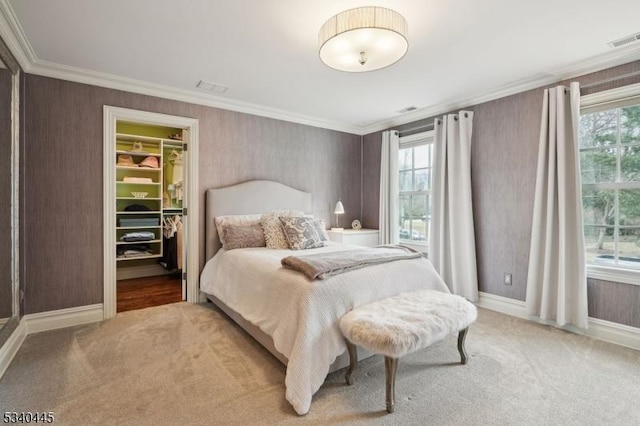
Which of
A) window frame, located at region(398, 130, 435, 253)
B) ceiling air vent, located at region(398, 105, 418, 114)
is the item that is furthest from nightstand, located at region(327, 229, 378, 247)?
ceiling air vent, located at region(398, 105, 418, 114)

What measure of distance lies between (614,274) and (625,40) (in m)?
1.84

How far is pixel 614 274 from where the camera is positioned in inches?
104

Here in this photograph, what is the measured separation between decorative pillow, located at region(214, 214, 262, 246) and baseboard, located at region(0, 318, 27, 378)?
5.72 ft

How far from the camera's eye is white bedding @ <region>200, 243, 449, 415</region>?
180cm

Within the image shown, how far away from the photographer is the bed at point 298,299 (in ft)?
5.95

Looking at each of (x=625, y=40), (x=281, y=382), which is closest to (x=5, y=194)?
(x=281, y=382)

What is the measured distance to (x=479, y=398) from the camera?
185 centimetres

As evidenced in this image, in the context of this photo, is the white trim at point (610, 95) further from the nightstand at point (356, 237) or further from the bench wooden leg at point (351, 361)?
the bench wooden leg at point (351, 361)

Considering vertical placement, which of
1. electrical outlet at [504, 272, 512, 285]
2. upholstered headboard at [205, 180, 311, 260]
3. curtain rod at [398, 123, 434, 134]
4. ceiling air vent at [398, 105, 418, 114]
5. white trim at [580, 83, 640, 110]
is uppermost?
ceiling air vent at [398, 105, 418, 114]

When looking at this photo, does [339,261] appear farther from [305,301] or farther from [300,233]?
[300,233]

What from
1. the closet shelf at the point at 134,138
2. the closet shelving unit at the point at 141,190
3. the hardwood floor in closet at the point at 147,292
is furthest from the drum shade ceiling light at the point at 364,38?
the closet shelving unit at the point at 141,190

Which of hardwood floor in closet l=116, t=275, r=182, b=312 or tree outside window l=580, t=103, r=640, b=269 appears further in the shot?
hardwood floor in closet l=116, t=275, r=182, b=312

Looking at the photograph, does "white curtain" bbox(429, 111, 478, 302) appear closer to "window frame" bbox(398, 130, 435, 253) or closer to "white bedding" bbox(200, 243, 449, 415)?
"window frame" bbox(398, 130, 435, 253)

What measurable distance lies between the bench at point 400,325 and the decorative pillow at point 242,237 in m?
1.66
